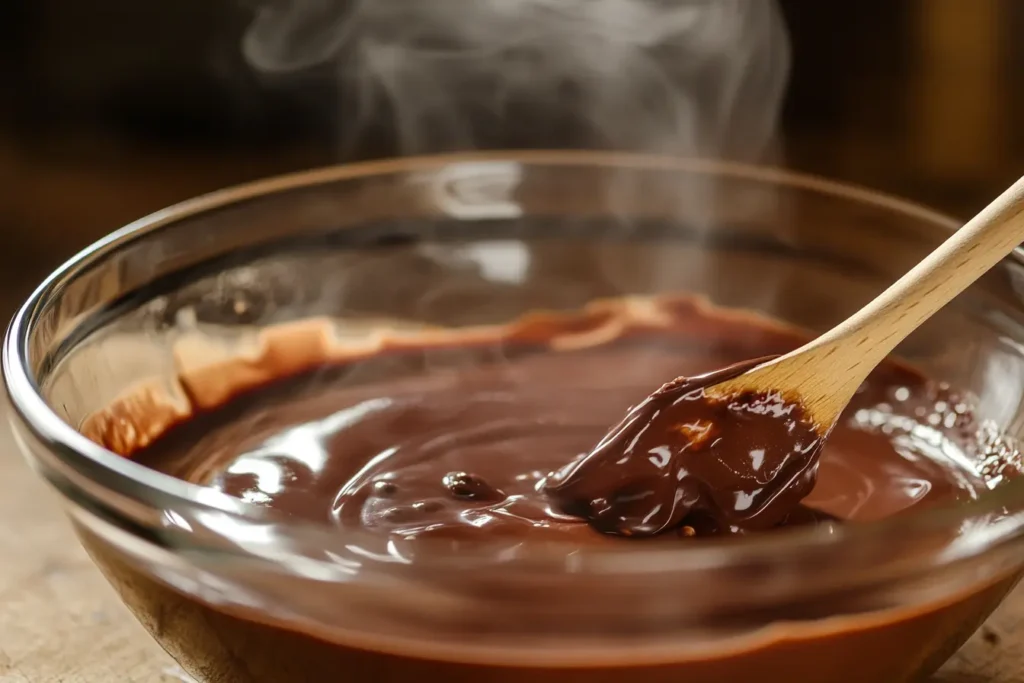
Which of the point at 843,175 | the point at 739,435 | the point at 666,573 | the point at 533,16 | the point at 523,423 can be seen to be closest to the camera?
the point at 666,573

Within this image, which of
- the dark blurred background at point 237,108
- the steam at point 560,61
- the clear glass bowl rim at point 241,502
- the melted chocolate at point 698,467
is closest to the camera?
the clear glass bowl rim at point 241,502

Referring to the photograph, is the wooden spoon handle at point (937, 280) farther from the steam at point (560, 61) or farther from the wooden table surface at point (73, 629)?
the steam at point (560, 61)

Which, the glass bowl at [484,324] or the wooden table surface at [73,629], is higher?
the glass bowl at [484,324]

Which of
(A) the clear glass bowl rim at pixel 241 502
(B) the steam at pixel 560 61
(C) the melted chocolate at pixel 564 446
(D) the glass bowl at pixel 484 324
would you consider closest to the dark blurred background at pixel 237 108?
A: (B) the steam at pixel 560 61

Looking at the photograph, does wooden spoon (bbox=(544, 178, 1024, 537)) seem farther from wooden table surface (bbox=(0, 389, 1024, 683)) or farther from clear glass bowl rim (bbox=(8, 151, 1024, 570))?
wooden table surface (bbox=(0, 389, 1024, 683))

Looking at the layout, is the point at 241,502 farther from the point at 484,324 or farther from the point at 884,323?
the point at 484,324

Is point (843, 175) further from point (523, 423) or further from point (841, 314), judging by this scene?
point (523, 423)

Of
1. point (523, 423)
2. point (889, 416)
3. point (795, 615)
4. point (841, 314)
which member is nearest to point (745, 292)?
point (841, 314)

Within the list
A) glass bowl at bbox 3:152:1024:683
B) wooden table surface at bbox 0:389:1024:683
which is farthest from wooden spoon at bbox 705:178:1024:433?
wooden table surface at bbox 0:389:1024:683
